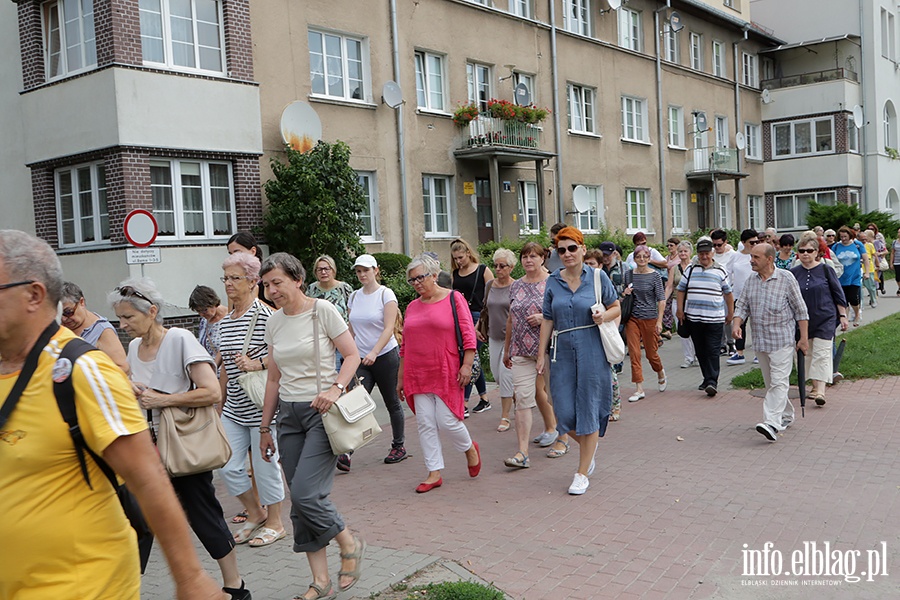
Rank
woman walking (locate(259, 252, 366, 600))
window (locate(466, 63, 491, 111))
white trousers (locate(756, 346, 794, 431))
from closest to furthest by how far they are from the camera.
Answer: woman walking (locate(259, 252, 366, 600)) → white trousers (locate(756, 346, 794, 431)) → window (locate(466, 63, 491, 111))

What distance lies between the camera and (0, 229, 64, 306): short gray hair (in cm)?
238

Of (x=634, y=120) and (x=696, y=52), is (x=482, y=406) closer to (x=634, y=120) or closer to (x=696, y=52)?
(x=634, y=120)

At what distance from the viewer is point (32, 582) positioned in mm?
2367

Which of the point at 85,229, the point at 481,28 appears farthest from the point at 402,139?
the point at 85,229

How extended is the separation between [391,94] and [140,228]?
9419 mm

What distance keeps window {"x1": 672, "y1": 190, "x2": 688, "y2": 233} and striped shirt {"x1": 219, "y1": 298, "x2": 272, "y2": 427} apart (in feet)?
90.8

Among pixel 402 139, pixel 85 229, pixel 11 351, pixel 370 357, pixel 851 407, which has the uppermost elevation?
pixel 402 139

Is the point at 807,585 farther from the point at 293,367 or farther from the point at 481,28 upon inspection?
the point at 481,28

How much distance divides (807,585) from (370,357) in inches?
156

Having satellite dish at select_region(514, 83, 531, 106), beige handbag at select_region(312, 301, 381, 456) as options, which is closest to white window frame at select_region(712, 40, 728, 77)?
satellite dish at select_region(514, 83, 531, 106)

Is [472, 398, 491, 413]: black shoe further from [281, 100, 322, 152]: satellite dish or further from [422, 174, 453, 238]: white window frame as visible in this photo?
[422, 174, 453, 238]: white window frame

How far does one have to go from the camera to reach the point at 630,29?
28922 mm

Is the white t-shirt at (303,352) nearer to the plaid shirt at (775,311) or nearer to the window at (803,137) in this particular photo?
the plaid shirt at (775,311)

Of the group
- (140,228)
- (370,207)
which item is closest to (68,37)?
(140,228)
